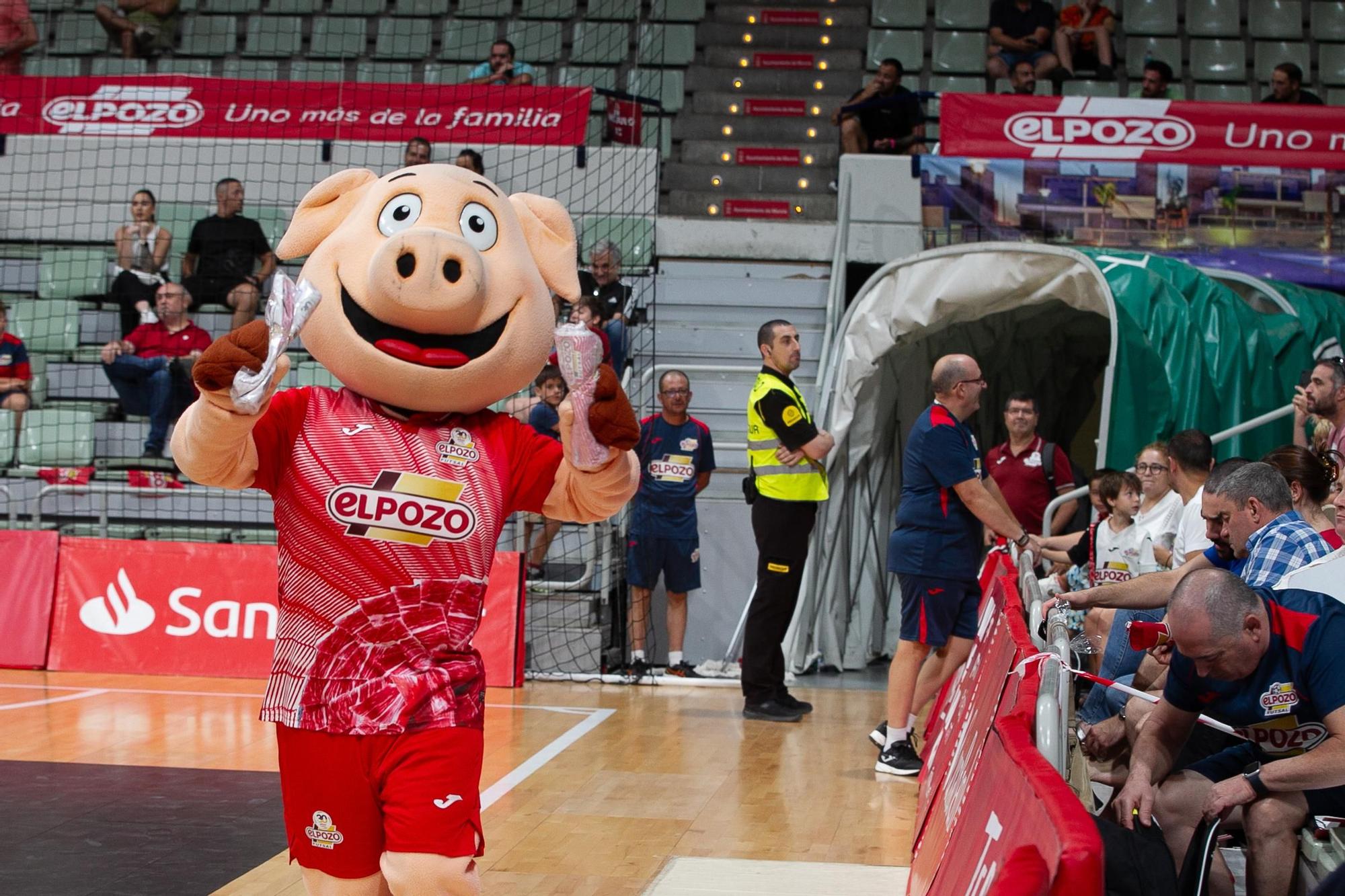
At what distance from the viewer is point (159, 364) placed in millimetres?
9719

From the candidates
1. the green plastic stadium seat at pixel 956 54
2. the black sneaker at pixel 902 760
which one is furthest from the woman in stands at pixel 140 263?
the green plastic stadium seat at pixel 956 54

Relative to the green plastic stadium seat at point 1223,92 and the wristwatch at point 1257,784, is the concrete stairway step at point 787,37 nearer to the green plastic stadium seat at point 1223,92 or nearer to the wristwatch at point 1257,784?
the green plastic stadium seat at point 1223,92

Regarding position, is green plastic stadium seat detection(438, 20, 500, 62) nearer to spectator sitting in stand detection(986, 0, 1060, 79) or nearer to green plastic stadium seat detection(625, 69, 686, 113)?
green plastic stadium seat detection(625, 69, 686, 113)

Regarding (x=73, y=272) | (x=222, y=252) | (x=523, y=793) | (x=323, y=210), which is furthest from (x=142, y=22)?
(x=323, y=210)

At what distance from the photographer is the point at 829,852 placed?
4789 millimetres

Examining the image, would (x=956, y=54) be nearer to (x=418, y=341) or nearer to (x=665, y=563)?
(x=665, y=563)

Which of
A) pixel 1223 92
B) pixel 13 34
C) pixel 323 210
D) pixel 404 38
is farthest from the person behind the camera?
pixel 404 38

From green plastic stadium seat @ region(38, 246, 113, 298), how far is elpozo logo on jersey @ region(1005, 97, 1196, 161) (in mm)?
6809

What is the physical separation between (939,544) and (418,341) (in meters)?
3.25

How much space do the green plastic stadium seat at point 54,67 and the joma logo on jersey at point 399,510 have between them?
37.3ft

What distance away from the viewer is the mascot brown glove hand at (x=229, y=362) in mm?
2846

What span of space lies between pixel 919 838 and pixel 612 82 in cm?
979

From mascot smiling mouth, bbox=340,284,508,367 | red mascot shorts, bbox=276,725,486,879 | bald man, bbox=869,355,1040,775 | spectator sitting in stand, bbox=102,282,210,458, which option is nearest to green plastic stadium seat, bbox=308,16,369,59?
spectator sitting in stand, bbox=102,282,210,458

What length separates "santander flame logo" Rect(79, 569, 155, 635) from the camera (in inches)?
328
